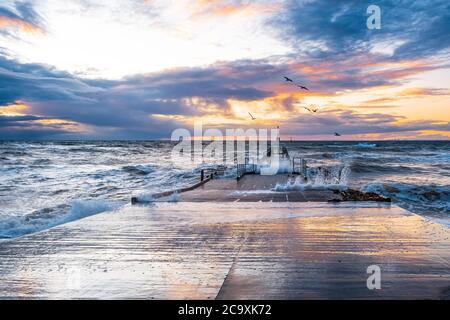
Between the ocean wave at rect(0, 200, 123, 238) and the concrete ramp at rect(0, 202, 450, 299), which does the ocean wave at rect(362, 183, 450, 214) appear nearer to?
the concrete ramp at rect(0, 202, 450, 299)

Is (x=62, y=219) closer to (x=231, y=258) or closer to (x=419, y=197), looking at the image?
(x=231, y=258)

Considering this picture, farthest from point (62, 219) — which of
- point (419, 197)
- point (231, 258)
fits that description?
point (419, 197)

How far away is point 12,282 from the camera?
195 inches

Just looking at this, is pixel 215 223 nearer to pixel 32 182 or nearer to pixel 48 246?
pixel 48 246

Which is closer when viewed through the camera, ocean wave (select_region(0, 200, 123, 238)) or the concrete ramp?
the concrete ramp

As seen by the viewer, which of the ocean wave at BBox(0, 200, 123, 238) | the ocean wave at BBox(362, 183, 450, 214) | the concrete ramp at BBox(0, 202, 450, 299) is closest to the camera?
the concrete ramp at BBox(0, 202, 450, 299)

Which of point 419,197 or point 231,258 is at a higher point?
point 231,258

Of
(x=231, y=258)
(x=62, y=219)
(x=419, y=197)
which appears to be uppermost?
(x=231, y=258)

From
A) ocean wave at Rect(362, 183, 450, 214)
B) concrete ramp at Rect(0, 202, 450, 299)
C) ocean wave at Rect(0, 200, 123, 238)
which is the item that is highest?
concrete ramp at Rect(0, 202, 450, 299)

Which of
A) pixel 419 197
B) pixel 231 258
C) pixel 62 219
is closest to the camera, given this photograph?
pixel 231 258

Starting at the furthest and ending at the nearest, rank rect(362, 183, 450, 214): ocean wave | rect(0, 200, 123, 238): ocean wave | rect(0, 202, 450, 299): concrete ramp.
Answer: rect(362, 183, 450, 214): ocean wave, rect(0, 200, 123, 238): ocean wave, rect(0, 202, 450, 299): concrete ramp

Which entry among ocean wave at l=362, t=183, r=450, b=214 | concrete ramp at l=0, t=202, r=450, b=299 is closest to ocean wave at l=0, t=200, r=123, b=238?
concrete ramp at l=0, t=202, r=450, b=299

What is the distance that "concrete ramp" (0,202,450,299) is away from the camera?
4.63 meters

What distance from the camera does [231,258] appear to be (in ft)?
19.6
